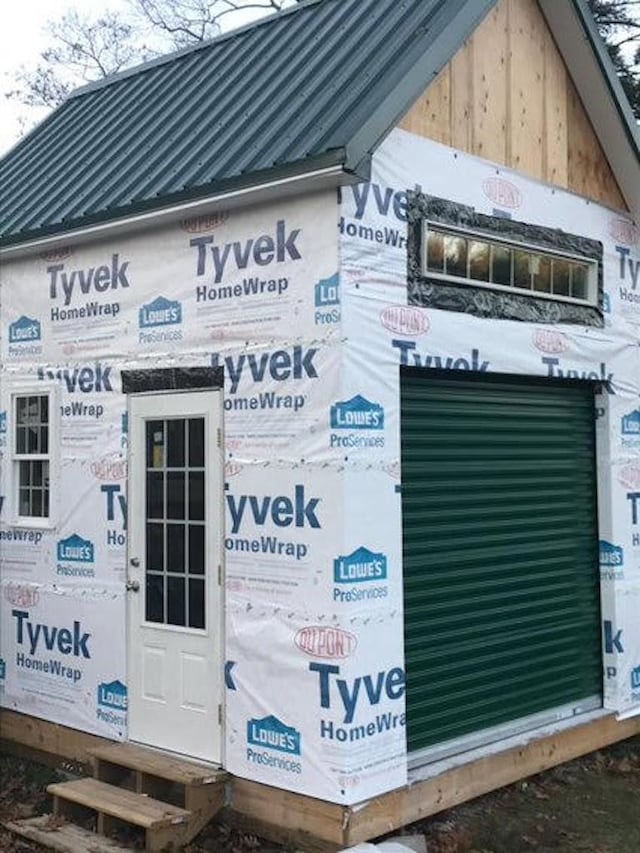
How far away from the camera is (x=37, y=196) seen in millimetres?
7766

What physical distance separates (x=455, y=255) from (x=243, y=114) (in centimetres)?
173

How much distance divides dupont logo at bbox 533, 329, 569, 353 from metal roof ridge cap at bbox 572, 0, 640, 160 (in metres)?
1.64

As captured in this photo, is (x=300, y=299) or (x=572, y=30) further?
(x=572, y=30)

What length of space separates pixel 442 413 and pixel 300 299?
4.39 ft

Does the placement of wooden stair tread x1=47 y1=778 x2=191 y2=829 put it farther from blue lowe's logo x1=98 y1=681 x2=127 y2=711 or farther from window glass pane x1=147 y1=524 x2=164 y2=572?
window glass pane x1=147 y1=524 x2=164 y2=572

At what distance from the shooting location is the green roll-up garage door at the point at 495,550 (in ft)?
21.2

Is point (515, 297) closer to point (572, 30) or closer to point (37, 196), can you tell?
point (572, 30)

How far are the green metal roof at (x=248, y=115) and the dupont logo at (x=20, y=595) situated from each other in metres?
2.56

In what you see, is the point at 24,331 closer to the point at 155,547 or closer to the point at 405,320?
the point at 155,547

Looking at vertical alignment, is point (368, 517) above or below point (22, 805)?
above

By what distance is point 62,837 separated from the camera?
590cm

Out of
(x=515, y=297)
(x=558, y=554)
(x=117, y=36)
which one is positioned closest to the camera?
(x=515, y=297)

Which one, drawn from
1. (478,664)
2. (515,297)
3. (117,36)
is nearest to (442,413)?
(515,297)

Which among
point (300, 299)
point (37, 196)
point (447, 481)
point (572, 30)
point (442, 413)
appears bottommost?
point (447, 481)
